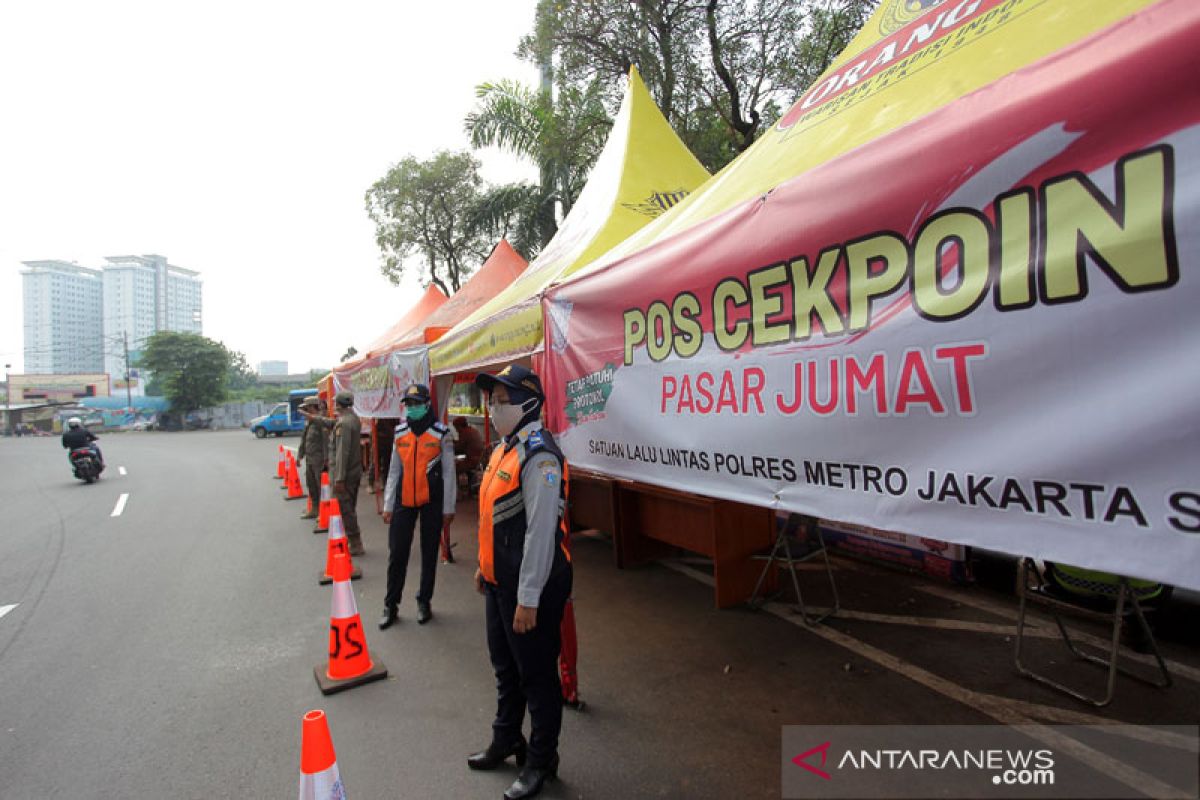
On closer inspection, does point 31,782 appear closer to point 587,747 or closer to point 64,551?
point 587,747

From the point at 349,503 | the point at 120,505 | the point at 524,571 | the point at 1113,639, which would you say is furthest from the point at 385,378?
the point at 1113,639

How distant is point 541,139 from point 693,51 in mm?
3342

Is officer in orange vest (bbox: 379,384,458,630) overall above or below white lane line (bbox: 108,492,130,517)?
above

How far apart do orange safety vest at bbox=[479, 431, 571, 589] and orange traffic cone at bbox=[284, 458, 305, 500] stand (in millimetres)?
9653

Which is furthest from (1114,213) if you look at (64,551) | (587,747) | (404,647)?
(64,551)

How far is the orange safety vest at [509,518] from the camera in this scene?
2508 mm

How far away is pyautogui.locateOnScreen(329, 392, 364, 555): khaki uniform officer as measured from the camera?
21.4 ft

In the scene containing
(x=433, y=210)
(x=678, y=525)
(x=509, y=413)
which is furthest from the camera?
(x=433, y=210)

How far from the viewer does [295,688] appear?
3570 mm

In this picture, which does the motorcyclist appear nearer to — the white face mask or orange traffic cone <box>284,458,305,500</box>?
orange traffic cone <box>284,458,305,500</box>

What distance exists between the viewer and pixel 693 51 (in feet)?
34.8

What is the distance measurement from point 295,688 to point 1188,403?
4.31 meters

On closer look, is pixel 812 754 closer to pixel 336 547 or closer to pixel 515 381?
pixel 515 381

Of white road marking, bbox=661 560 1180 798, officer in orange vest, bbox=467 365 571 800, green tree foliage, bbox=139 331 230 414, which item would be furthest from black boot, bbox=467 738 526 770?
green tree foliage, bbox=139 331 230 414
